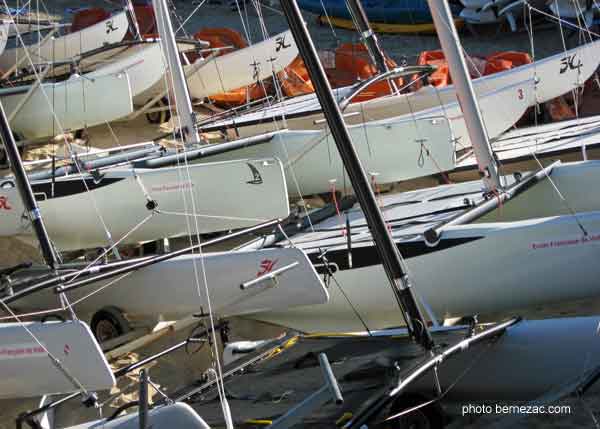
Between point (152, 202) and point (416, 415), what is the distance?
388 cm

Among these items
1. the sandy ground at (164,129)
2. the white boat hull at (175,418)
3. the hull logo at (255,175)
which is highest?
the white boat hull at (175,418)

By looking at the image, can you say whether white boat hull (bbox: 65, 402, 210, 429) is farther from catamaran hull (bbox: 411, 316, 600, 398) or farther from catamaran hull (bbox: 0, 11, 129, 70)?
catamaran hull (bbox: 0, 11, 129, 70)

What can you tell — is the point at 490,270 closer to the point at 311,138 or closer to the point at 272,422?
the point at 272,422

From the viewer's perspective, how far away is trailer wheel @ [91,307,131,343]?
21.5 feet

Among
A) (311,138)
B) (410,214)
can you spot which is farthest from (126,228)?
(410,214)

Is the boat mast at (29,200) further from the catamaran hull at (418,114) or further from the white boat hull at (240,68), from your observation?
the white boat hull at (240,68)

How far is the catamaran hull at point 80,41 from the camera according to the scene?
13445 mm

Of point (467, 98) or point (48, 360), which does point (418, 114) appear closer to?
point (467, 98)

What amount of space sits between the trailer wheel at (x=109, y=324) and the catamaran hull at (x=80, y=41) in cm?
738

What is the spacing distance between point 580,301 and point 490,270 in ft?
2.38

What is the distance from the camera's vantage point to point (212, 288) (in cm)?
623

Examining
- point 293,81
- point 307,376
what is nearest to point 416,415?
point 307,376

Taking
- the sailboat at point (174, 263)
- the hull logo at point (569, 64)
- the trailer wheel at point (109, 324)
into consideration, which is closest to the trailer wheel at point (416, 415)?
the sailboat at point (174, 263)

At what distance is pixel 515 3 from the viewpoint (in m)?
14.7
